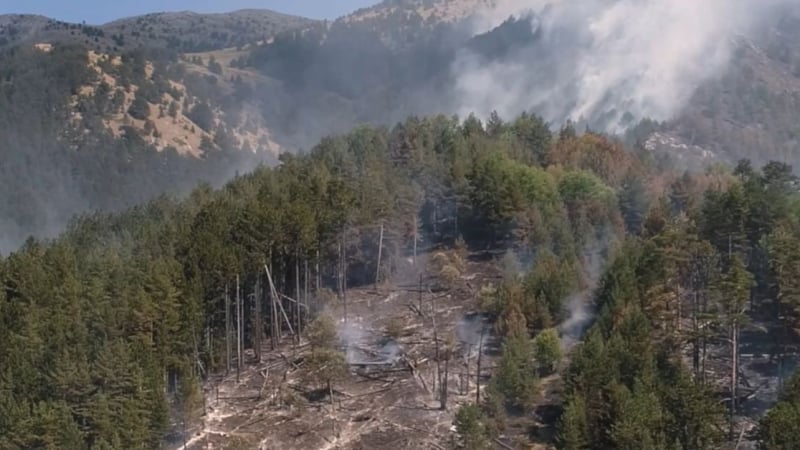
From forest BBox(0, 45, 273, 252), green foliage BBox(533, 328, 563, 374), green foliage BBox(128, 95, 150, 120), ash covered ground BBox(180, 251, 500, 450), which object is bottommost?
ash covered ground BBox(180, 251, 500, 450)

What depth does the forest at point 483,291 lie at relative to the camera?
41188mm

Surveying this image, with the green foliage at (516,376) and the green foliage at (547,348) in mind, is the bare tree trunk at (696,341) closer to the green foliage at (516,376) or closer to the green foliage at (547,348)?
the green foliage at (547,348)

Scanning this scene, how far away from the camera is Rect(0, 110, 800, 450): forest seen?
1622 inches

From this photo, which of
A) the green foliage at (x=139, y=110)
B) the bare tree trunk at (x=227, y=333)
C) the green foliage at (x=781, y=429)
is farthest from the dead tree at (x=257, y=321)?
the green foliage at (x=139, y=110)

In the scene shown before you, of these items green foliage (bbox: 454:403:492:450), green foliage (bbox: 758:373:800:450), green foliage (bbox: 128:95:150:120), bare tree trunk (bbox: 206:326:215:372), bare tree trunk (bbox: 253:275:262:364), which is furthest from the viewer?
green foliage (bbox: 128:95:150:120)

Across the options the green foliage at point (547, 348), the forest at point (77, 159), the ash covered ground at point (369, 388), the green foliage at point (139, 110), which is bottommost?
the ash covered ground at point (369, 388)

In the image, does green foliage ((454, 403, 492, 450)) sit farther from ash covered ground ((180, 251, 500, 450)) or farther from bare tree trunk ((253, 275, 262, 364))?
bare tree trunk ((253, 275, 262, 364))

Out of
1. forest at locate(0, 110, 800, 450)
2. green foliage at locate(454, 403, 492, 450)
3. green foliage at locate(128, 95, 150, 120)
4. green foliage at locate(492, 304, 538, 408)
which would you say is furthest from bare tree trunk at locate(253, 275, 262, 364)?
green foliage at locate(128, 95, 150, 120)

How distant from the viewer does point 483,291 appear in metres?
63.9

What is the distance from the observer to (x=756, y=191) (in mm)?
58594

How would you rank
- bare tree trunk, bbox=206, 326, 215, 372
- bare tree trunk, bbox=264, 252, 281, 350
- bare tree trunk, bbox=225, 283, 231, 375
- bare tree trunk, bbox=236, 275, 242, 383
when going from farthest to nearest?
bare tree trunk, bbox=264, 252, 281, 350, bare tree trunk, bbox=206, 326, 215, 372, bare tree trunk, bbox=236, 275, 242, 383, bare tree trunk, bbox=225, 283, 231, 375

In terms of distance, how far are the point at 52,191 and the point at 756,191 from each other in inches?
5783

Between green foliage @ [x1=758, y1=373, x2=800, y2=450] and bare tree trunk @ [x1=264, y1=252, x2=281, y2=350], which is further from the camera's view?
bare tree trunk @ [x1=264, y1=252, x2=281, y2=350]

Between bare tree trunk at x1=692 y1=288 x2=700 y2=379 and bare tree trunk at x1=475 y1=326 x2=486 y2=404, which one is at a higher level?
bare tree trunk at x1=692 y1=288 x2=700 y2=379
